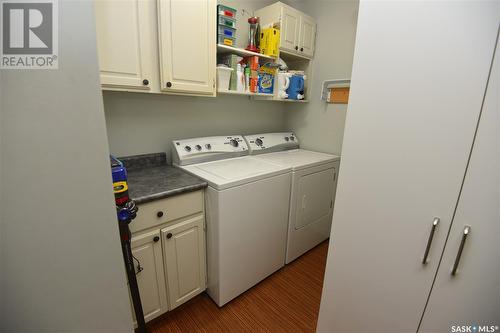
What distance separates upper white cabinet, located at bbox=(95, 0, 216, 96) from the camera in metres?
1.29

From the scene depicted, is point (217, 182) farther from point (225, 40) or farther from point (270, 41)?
point (270, 41)

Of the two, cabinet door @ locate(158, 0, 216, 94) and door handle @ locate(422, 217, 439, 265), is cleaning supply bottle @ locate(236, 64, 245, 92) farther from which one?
door handle @ locate(422, 217, 439, 265)

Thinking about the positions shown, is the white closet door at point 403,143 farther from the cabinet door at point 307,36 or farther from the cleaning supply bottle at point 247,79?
the cabinet door at point 307,36

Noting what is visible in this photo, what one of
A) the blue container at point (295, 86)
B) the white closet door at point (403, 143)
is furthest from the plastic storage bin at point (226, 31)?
the white closet door at point (403, 143)

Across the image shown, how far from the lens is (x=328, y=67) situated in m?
2.46

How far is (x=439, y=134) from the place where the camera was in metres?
0.82

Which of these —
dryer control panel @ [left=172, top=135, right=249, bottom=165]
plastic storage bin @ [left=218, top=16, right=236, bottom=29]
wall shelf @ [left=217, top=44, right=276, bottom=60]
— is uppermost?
plastic storage bin @ [left=218, top=16, right=236, bottom=29]

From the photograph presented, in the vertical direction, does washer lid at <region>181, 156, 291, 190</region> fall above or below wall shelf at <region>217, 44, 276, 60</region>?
below

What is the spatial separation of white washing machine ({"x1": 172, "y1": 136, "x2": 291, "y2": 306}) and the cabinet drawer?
9cm

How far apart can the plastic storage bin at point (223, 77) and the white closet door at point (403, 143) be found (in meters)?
1.11

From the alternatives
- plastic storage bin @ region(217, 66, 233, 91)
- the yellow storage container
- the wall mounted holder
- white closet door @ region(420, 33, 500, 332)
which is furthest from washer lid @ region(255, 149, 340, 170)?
white closet door @ region(420, 33, 500, 332)

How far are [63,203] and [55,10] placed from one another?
0.56 m

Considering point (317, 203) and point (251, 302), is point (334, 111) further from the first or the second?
point (251, 302)

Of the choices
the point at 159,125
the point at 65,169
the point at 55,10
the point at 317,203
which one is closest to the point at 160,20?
the point at 159,125
